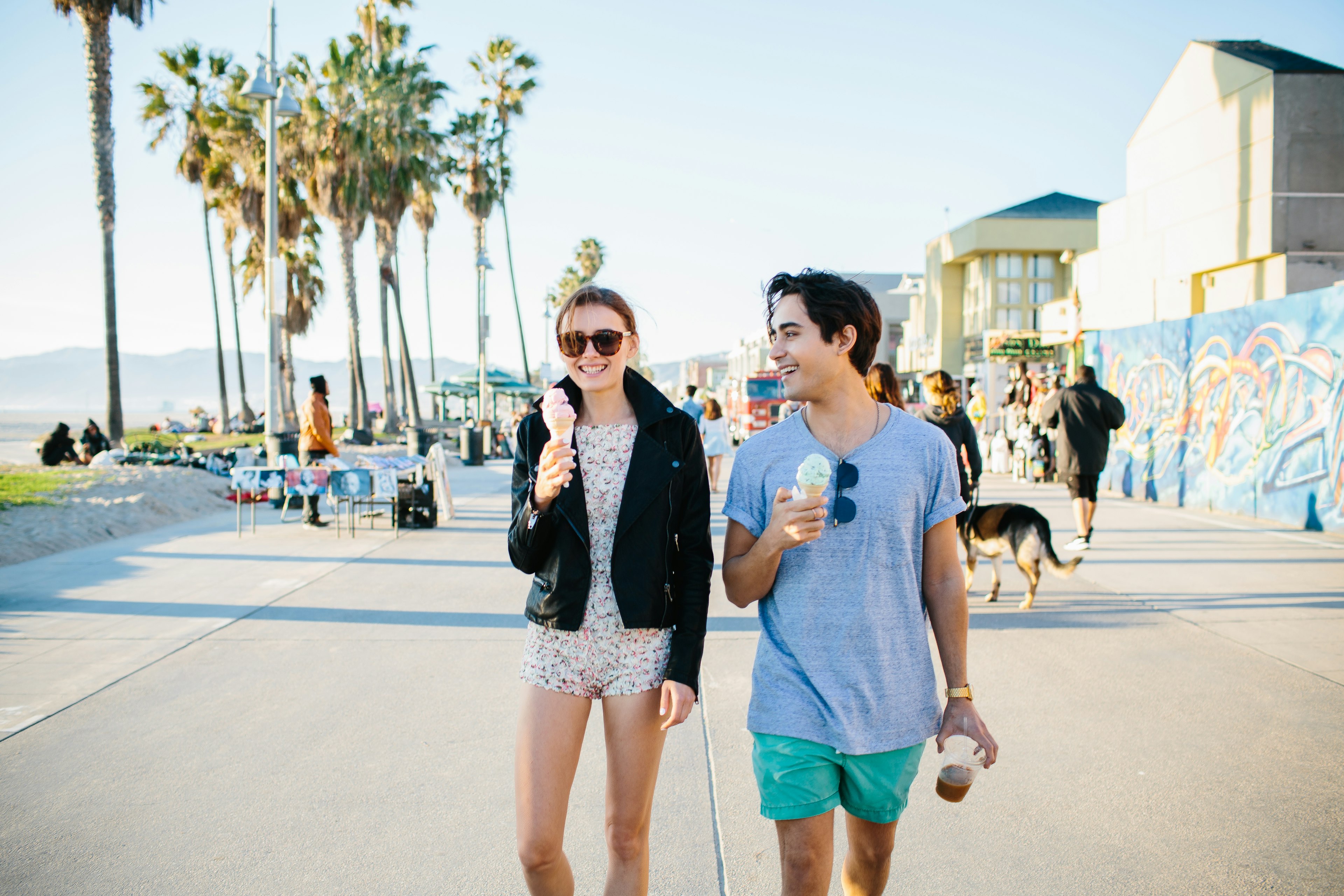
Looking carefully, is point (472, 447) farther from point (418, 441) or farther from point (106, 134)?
point (106, 134)

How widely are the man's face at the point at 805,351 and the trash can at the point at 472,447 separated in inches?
898

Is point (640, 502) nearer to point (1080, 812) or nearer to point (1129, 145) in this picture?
point (1080, 812)

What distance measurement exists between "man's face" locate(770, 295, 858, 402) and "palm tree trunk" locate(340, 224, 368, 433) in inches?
993

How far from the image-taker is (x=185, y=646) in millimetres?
5797

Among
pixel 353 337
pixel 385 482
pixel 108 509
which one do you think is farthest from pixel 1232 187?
pixel 353 337

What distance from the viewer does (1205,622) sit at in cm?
630

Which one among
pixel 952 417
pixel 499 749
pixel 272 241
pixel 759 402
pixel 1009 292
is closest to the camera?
pixel 499 749

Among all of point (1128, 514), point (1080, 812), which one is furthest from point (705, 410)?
point (1080, 812)

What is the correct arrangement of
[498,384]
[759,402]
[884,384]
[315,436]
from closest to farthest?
[884,384], [315,436], [498,384], [759,402]

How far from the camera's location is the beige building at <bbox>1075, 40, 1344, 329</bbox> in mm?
15984

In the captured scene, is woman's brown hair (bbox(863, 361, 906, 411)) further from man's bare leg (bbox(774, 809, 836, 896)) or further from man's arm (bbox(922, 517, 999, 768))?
man's bare leg (bbox(774, 809, 836, 896))

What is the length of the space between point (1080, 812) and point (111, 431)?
20.9 meters

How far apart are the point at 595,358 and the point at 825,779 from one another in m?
1.23

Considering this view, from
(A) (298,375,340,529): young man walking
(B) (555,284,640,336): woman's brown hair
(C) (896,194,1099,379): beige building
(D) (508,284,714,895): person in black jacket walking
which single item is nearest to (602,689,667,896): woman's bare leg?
(D) (508,284,714,895): person in black jacket walking
